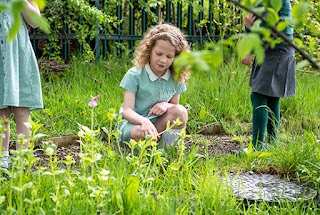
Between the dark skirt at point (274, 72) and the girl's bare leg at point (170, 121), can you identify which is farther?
the dark skirt at point (274, 72)

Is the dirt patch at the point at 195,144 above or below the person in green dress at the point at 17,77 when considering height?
below

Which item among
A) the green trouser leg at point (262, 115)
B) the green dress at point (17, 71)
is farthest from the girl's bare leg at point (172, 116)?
the green dress at point (17, 71)

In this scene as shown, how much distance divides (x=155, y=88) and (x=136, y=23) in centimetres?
416

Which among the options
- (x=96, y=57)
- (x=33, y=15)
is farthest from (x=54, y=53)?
(x=33, y=15)

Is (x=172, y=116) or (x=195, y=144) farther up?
(x=172, y=116)

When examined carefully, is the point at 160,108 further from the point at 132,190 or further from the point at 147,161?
the point at 132,190

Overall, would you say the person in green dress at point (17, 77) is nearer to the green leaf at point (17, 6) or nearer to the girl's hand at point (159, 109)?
the girl's hand at point (159, 109)

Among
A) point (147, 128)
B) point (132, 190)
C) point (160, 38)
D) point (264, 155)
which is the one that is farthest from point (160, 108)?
point (132, 190)

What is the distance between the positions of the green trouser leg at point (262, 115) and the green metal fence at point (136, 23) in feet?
7.55

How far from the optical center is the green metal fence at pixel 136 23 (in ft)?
22.8

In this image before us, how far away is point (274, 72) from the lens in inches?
164

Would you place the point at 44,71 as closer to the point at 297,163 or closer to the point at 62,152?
the point at 62,152

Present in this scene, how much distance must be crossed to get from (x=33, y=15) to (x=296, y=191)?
2.32m

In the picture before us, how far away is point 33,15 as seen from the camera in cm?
125
